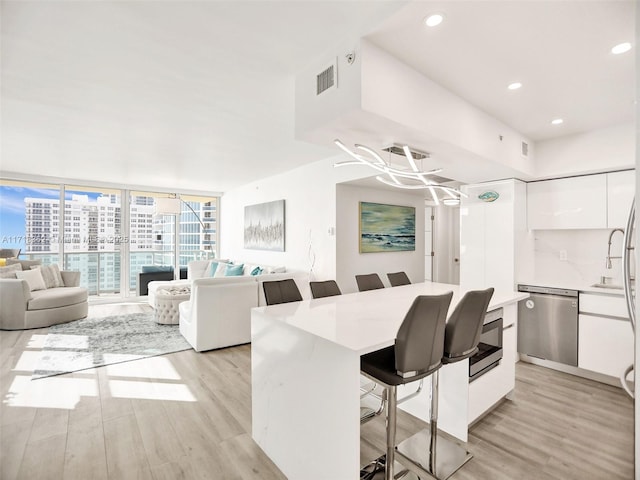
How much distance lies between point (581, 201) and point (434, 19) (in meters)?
3.00

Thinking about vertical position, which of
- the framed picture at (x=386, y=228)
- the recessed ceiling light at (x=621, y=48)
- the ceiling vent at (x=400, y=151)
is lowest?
the framed picture at (x=386, y=228)

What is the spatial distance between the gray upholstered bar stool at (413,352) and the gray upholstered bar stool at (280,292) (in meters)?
0.96

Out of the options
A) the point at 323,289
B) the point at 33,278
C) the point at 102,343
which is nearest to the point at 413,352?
the point at 323,289

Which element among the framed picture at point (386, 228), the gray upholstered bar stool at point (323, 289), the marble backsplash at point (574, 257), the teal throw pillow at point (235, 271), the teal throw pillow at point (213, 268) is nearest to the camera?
the gray upholstered bar stool at point (323, 289)

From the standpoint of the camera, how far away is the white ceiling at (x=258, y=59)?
1822 mm

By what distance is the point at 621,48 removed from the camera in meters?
2.06

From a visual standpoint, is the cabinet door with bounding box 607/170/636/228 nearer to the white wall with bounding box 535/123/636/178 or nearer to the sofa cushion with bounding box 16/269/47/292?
the white wall with bounding box 535/123/636/178

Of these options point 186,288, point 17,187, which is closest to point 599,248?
point 186,288

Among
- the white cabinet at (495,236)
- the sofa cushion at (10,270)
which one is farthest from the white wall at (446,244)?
the sofa cushion at (10,270)

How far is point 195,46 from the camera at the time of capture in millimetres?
2186

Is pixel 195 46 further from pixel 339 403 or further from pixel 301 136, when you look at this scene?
pixel 339 403

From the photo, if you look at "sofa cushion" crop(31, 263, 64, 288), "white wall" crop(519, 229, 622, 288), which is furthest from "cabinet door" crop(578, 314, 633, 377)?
"sofa cushion" crop(31, 263, 64, 288)

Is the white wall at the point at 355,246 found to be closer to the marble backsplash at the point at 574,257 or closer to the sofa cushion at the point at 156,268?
the marble backsplash at the point at 574,257

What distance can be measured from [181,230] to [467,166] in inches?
283
